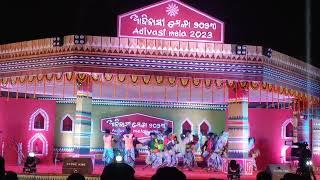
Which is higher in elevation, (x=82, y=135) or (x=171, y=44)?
(x=171, y=44)

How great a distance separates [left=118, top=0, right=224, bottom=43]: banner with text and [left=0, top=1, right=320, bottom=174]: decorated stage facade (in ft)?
0.18

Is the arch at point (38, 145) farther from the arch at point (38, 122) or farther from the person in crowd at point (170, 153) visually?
the person in crowd at point (170, 153)

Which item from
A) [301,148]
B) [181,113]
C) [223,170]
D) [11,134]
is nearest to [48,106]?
[11,134]

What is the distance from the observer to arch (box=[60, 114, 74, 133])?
1939 centimetres

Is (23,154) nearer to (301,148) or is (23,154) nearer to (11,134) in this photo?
(11,134)

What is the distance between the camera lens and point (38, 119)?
61.6ft

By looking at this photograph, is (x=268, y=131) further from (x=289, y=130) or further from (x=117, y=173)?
(x=117, y=173)

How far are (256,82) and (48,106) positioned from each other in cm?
854

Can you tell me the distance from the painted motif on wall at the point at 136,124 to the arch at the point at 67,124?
124 cm

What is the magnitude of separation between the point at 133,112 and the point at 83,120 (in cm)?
584

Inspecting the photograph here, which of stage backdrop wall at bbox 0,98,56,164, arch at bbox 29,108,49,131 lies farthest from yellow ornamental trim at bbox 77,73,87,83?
arch at bbox 29,108,49,131

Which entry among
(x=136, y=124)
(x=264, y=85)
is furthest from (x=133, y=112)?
(x=264, y=85)

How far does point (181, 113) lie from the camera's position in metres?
19.7

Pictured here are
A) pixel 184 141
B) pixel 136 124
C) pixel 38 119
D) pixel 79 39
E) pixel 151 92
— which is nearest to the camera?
pixel 79 39
